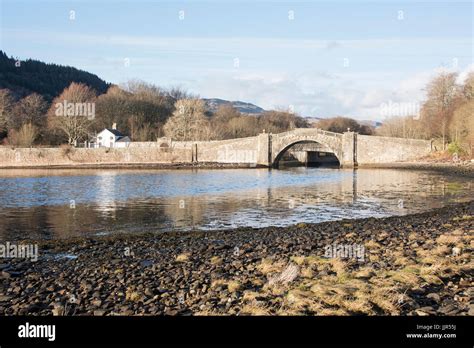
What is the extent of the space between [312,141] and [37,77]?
100m

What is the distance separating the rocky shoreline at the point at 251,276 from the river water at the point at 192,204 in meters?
4.12

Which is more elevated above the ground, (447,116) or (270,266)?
(447,116)

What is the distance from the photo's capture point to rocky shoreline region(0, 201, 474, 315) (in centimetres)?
773

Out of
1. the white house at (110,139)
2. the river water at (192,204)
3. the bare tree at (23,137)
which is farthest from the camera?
the white house at (110,139)

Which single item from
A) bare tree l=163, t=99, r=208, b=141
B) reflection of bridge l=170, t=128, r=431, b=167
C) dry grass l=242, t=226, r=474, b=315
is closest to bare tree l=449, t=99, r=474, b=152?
reflection of bridge l=170, t=128, r=431, b=167

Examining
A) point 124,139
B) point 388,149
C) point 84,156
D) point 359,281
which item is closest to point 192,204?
point 359,281

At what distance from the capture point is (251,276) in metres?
10.2

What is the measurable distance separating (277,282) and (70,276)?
16.0 feet

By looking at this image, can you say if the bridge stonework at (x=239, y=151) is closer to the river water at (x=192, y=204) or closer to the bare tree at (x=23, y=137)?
the bare tree at (x=23, y=137)

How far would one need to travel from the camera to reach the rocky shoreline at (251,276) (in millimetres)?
7727

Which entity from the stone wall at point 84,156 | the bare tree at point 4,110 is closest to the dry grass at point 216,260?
the stone wall at point 84,156

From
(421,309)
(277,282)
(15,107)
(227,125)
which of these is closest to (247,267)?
(277,282)

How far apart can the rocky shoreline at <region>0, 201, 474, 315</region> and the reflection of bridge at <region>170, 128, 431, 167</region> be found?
52543mm

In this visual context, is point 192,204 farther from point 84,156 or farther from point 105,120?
point 105,120
